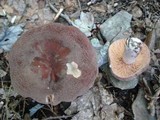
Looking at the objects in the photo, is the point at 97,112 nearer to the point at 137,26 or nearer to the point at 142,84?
the point at 142,84

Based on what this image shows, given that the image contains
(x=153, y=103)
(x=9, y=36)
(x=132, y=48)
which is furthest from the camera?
(x=9, y=36)

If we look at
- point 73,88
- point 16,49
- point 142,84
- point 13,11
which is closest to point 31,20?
point 13,11

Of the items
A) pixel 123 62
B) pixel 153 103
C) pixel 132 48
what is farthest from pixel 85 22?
pixel 153 103

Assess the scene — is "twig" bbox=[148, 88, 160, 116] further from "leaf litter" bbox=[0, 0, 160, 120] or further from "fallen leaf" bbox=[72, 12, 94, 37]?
"fallen leaf" bbox=[72, 12, 94, 37]

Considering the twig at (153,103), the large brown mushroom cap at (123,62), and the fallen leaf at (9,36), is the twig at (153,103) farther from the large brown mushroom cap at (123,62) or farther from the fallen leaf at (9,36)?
the fallen leaf at (9,36)

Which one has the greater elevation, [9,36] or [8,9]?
[8,9]

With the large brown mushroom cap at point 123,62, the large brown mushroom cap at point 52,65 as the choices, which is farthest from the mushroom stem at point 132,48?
the large brown mushroom cap at point 52,65

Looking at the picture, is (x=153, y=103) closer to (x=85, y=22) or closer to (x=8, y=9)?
(x=85, y=22)
